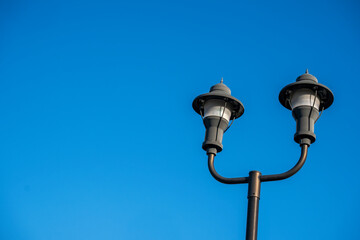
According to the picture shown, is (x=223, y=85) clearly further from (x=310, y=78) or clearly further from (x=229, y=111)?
(x=310, y=78)

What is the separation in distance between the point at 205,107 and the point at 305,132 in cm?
135

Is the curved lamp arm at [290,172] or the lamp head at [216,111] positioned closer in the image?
the curved lamp arm at [290,172]

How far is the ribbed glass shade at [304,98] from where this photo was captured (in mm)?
6004

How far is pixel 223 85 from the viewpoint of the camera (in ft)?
21.7

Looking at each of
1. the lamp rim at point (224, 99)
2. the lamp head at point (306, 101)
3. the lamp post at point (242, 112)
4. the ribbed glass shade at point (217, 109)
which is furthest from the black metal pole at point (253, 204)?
the lamp rim at point (224, 99)

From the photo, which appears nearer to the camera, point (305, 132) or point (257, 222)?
point (257, 222)

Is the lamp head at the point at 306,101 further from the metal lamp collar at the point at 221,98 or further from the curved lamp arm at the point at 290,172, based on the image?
the metal lamp collar at the point at 221,98

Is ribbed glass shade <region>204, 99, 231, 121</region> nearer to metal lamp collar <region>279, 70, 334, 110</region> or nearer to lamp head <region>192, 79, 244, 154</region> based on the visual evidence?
lamp head <region>192, 79, 244, 154</region>

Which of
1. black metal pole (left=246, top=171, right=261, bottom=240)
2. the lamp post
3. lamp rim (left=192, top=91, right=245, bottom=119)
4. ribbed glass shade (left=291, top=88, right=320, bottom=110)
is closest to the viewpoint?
black metal pole (left=246, top=171, right=261, bottom=240)

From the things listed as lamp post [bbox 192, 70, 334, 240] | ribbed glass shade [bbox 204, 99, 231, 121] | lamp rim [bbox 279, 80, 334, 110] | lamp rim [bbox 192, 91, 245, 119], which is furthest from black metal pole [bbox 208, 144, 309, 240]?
lamp rim [bbox 192, 91, 245, 119]

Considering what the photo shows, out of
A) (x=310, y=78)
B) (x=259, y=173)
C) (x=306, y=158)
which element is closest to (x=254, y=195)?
(x=259, y=173)

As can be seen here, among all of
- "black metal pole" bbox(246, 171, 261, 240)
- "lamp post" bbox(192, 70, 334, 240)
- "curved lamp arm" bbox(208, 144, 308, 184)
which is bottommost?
"black metal pole" bbox(246, 171, 261, 240)

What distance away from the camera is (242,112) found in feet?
21.4

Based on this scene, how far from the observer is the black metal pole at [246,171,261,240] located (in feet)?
17.4
